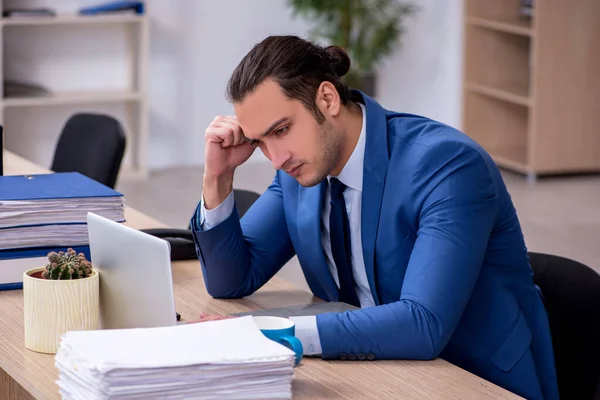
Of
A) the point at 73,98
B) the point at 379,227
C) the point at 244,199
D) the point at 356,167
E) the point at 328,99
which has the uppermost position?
the point at 328,99

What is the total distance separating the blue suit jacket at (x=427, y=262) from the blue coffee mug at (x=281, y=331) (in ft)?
0.25

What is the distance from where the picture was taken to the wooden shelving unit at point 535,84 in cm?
640

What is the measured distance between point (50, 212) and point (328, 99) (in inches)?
24.2

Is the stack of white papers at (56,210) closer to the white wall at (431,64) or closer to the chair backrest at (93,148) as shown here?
the chair backrest at (93,148)

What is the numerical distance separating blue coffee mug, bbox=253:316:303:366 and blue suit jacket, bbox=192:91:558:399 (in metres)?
0.08

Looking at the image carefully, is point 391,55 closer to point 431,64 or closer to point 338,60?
point 431,64

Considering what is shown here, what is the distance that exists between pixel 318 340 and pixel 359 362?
76 mm

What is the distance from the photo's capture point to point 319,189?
2.14 m

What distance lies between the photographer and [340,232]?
6.89ft

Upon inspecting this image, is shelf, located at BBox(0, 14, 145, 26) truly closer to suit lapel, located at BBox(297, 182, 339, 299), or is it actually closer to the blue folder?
the blue folder

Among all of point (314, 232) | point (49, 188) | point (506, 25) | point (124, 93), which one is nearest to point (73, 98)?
point (124, 93)

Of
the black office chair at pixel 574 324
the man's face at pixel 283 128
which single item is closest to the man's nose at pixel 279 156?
the man's face at pixel 283 128

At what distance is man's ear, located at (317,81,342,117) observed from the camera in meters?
1.99

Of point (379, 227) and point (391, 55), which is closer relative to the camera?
point (379, 227)
